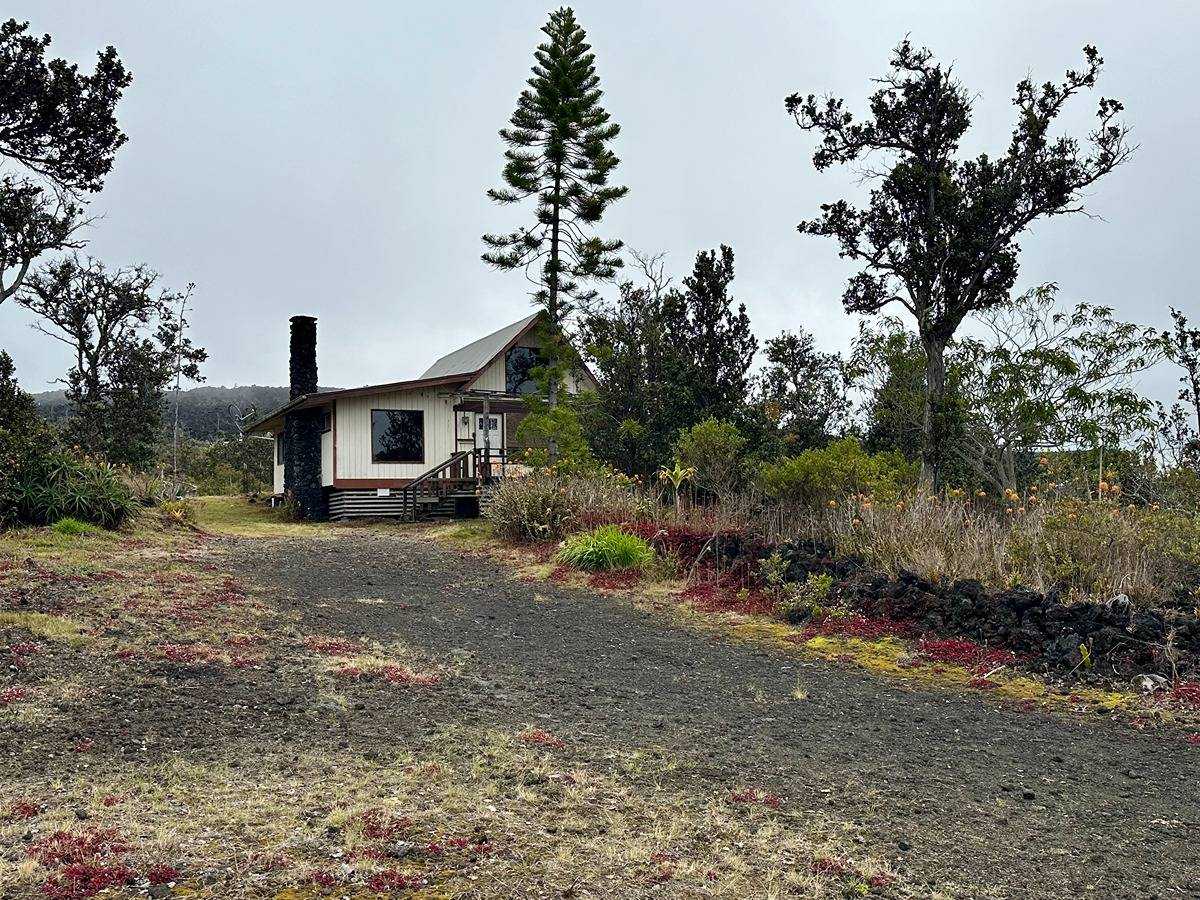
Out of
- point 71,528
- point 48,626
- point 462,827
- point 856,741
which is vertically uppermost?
point 71,528

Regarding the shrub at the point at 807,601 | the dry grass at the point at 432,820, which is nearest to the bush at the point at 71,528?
the dry grass at the point at 432,820

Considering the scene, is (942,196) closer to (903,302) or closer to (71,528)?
(903,302)

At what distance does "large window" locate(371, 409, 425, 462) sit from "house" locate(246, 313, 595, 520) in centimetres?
3

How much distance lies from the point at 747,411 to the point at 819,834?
15.6 metres

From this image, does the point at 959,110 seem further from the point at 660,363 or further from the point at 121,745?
the point at 121,745

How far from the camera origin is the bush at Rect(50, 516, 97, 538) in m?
13.4

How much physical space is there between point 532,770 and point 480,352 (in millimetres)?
23037

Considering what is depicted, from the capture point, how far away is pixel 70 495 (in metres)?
14.4

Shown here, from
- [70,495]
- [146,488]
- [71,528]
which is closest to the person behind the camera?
[71,528]

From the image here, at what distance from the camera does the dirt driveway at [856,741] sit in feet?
12.3

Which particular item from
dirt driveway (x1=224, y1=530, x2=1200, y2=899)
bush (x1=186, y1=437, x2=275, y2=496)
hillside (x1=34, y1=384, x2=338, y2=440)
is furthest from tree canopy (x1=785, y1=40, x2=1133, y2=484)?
hillside (x1=34, y1=384, x2=338, y2=440)

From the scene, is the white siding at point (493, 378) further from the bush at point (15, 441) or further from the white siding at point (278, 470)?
the bush at point (15, 441)

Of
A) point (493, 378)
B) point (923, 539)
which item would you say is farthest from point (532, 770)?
point (493, 378)

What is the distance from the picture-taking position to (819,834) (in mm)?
3859
